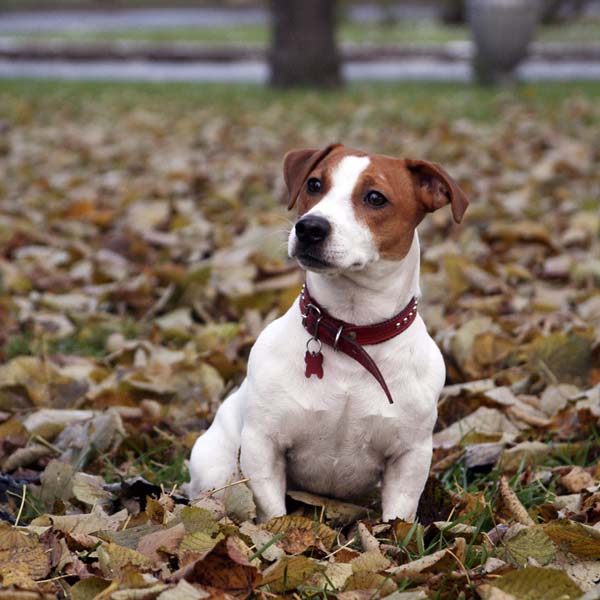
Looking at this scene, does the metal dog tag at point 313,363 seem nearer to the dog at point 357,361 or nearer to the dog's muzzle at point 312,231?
the dog at point 357,361

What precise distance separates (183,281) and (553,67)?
14.9 meters

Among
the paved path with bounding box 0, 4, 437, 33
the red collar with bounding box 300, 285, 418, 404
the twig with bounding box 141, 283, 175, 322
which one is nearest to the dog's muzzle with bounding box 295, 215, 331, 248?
the red collar with bounding box 300, 285, 418, 404

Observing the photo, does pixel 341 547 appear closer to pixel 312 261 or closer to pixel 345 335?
pixel 345 335

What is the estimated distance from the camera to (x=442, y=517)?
9.69 feet

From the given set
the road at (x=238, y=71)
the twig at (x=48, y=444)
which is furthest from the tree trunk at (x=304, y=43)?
the twig at (x=48, y=444)

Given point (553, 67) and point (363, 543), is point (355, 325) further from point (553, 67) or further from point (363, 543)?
point (553, 67)

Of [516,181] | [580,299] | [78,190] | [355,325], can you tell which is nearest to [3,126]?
[78,190]

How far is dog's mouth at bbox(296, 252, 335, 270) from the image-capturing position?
2.66 metres

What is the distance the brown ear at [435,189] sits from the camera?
9.37 ft

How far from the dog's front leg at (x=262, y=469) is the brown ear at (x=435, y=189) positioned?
755 mm

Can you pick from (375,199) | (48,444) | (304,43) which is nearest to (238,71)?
(304,43)

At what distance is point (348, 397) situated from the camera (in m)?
2.78

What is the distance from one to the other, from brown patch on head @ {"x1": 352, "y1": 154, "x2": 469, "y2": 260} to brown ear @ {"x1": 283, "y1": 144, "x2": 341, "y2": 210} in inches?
7.4

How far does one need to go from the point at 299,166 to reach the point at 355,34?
2679 cm
